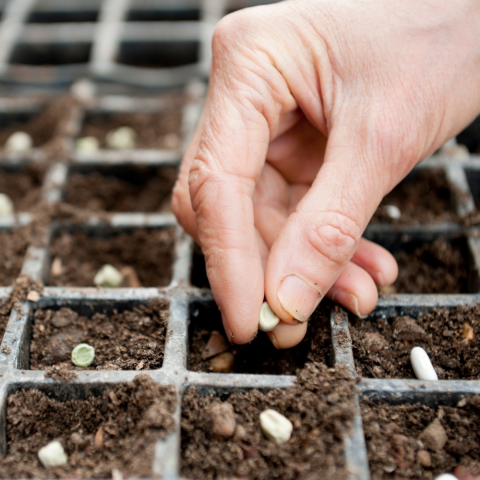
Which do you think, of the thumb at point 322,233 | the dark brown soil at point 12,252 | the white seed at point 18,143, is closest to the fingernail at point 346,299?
the thumb at point 322,233

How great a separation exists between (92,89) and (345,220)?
134 cm

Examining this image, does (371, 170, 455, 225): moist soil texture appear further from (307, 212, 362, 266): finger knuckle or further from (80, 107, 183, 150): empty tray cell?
(80, 107, 183, 150): empty tray cell

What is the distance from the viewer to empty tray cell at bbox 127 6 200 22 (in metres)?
2.21

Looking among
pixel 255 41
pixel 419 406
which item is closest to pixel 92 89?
pixel 255 41

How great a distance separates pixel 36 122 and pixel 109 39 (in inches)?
20.2

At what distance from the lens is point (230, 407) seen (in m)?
0.84

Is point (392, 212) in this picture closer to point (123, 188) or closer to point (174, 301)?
point (174, 301)

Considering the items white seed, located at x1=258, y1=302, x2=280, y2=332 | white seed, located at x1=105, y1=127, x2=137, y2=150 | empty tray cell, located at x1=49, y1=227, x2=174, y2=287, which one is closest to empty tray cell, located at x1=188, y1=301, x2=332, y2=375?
white seed, located at x1=258, y1=302, x2=280, y2=332

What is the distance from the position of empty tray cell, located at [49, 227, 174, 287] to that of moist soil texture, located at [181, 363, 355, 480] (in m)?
0.44

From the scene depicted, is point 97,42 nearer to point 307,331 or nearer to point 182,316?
point 182,316

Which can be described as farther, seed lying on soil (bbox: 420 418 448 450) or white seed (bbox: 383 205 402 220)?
white seed (bbox: 383 205 402 220)

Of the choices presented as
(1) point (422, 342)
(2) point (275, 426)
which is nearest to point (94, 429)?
(2) point (275, 426)

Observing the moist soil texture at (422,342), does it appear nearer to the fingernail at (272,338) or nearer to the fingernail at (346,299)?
the fingernail at (346,299)

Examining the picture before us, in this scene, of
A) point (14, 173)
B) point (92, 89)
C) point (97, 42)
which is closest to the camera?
point (14, 173)
